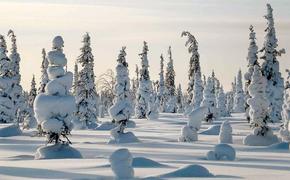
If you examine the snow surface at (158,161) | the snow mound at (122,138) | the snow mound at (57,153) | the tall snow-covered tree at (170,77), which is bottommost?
the snow surface at (158,161)

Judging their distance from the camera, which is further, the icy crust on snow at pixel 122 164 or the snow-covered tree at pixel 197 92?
the snow-covered tree at pixel 197 92

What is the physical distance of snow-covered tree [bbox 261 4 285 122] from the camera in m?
58.6

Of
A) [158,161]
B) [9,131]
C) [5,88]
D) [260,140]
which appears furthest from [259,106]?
[5,88]

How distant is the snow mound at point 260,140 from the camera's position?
37.4 meters

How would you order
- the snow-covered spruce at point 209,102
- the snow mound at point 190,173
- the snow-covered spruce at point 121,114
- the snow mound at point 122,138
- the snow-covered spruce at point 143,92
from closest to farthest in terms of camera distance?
1. the snow mound at point 190,173
2. the snow mound at point 122,138
3. the snow-covered spruce at point 121,114
4. the snow-covered spruce at point 209,102
5. the snow-covered spruce at point 143,92

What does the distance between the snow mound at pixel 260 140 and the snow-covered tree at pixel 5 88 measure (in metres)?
28.8

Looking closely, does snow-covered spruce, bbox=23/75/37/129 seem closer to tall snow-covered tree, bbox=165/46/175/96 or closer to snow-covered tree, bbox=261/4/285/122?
snow-covered tree, bbox=261/4/285/122

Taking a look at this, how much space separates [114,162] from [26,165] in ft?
20.2

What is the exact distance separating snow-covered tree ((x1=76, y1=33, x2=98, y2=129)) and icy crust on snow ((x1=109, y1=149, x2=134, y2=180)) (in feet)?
142

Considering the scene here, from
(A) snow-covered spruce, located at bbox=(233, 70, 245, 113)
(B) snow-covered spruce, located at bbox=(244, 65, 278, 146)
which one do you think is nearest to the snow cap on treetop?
(B) snow-covered spruce, located at bbox=(244, 65, 278, 146)

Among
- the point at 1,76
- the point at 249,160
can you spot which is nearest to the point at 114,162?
the point at 249,160

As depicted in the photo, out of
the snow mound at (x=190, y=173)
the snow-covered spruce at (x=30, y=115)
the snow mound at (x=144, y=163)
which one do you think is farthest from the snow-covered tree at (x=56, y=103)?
the snow-covered spruce at (x=30, y=115)

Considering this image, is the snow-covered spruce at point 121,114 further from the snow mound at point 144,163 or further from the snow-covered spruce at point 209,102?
the snow-covered spruce at point 209,102

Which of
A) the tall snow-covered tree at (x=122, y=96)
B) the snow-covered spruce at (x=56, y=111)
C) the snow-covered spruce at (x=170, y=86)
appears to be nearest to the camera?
the snow-covered spruce at (x=56, y=111)
